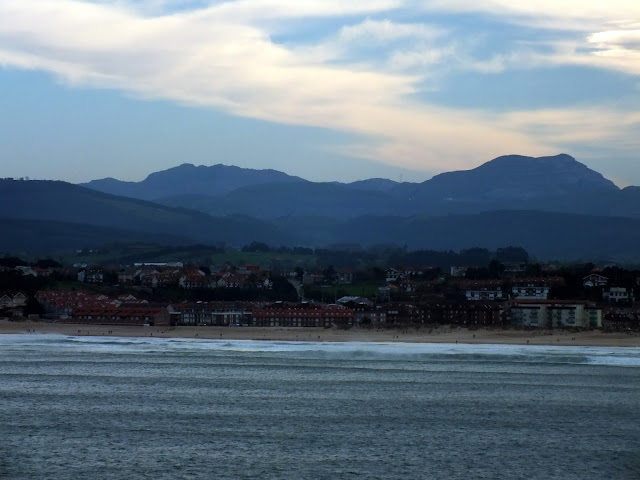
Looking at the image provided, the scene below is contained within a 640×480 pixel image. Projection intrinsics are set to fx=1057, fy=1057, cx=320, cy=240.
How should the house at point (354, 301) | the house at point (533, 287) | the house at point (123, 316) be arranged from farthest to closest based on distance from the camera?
1. the house at point (533, 287)
2. the house at point (354, 301)
3. the house at point (123, 316)

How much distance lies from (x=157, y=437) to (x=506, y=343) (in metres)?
42.6

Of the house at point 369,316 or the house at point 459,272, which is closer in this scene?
the house at point 369,316

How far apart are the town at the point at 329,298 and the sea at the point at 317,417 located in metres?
23.1

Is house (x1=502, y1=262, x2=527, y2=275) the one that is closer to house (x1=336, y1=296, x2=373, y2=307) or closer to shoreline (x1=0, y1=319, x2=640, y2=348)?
house (x1=336, y1=296, x2=373, y2=307)

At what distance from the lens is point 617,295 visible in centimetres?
9588

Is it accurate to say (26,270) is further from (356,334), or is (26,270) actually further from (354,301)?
(356,334)

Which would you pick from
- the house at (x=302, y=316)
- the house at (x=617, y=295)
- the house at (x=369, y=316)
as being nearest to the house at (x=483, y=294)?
the house at (x=617, y=295)

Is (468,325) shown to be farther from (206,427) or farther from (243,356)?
(206,427)

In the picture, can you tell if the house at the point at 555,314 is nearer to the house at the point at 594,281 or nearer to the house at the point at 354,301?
the house at the point at 354,301

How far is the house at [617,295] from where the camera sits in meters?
95.2

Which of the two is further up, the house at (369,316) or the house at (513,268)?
the house at (513,268)

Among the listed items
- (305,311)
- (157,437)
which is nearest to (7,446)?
(157,437)

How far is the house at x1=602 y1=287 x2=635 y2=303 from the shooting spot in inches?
3748

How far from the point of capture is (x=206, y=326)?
285 feet
